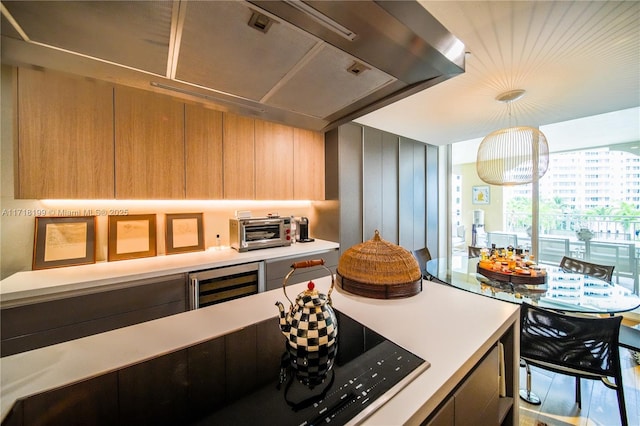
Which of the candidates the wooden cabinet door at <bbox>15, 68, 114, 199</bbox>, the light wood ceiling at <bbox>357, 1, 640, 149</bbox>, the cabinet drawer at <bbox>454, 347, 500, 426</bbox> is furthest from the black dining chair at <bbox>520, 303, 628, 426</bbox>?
the wooden cabinet door at <bbox>15, 68, 114, 199</bbox>

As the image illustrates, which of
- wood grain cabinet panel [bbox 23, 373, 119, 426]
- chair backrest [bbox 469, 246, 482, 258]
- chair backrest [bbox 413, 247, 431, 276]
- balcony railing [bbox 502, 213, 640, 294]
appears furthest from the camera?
chair backrest [bbox 469, 246, 482, 258]

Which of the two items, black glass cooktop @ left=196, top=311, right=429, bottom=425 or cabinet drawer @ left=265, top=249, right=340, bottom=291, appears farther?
cabinet drawer @ left=265, top=249, right=340, bottom=291

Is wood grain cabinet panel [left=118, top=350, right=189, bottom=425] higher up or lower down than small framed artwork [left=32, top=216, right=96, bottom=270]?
lower down

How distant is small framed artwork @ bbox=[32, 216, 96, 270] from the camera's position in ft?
5.36

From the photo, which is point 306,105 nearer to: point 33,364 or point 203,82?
point 203,82

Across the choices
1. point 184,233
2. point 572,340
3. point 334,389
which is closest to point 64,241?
point 184,233

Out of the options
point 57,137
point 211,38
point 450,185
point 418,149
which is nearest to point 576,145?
point 450,185

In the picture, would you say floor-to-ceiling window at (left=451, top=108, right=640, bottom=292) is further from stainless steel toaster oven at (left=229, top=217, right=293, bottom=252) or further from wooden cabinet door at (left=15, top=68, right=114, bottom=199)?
wooden cabinet door at (left=15, top=68, right=114, bottom=199)

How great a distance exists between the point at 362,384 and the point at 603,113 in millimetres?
4123

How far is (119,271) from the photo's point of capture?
1.62m

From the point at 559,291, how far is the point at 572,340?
1.97 ft

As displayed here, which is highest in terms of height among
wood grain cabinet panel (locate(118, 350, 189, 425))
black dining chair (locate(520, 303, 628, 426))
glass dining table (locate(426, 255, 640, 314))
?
wood grain cabinet panel (locate(118, 350, 189, 425))

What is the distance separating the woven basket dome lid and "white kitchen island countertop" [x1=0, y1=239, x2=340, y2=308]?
1.22m

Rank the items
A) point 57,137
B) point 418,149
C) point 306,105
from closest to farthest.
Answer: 1. point 306,105
2. point 57,137
3. point 418,149
